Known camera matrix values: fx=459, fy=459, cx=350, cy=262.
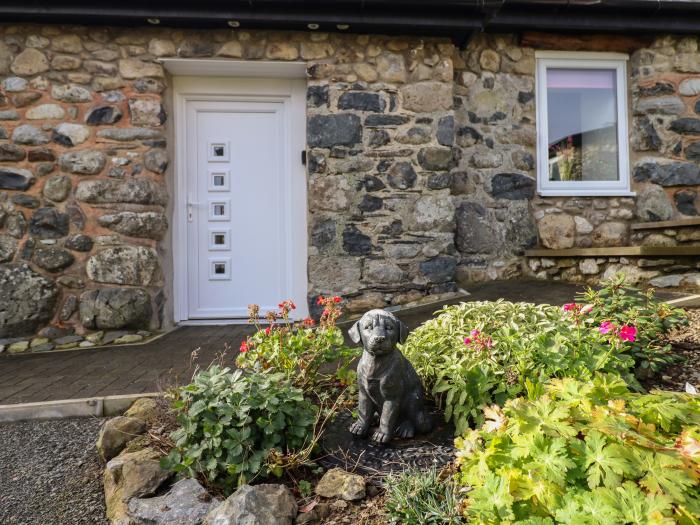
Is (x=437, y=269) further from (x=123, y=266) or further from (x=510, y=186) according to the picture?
(x=123, y=266)

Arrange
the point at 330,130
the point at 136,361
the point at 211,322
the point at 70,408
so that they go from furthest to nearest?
the point at 211,322 < the point at 330,130 < the point at 136,361 < the point at 70,408

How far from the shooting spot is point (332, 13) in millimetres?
4059

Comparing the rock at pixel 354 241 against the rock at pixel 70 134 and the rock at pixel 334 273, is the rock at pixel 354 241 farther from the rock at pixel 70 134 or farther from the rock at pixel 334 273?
the rock at pixel 70 134

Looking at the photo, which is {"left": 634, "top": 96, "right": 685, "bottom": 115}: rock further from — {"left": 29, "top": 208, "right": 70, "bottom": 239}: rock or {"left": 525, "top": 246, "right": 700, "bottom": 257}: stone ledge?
{"left": 29, "top": 208, "right": 70, "bottom": 239}: rock

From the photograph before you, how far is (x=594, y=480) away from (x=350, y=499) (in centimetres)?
80

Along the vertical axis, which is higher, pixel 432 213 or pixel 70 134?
pixel 70 134

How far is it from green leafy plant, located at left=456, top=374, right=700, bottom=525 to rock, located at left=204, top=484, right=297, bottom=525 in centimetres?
61

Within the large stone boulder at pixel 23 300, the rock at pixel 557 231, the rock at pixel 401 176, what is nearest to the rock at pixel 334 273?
the rock at pixel 401 176

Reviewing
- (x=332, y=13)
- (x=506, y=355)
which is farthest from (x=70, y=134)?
(x=506, y=355)

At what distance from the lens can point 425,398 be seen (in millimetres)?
2213

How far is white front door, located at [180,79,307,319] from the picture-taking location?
469cm

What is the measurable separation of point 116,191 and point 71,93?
38.4 inches

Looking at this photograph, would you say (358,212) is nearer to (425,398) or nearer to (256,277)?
(256,277)

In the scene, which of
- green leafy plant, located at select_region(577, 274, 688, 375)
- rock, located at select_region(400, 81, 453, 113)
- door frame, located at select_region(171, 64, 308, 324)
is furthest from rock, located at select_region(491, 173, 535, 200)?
green leafy plant, located at select_region(577, 274, 688, 375)
